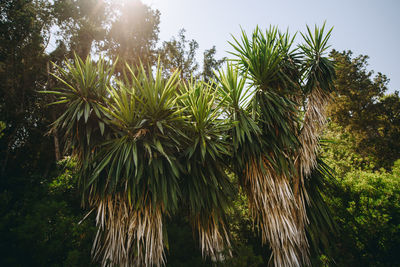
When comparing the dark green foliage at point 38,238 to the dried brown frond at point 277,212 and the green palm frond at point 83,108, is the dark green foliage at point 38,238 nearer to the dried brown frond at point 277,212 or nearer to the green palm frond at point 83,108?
the green palm frond at point 83,108

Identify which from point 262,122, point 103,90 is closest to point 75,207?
point 103,90

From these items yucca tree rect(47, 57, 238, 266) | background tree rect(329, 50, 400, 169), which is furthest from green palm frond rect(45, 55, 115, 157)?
background tree rect(329, 50, 400, 169)

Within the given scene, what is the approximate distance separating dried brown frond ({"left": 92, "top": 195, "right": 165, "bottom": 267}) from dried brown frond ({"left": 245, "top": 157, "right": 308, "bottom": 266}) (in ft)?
5.38

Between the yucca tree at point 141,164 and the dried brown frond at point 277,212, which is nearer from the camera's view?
the yucca tree at point 141,164

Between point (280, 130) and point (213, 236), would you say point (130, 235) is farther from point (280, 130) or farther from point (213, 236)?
point (280, 130)

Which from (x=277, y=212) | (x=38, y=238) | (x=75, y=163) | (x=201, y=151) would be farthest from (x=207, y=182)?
(x=75, y=163)

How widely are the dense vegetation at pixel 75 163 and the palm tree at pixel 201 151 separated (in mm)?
459

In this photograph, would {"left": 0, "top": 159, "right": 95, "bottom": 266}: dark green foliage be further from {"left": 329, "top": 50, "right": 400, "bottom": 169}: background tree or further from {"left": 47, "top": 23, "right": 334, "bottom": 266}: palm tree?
{"left": 329, "top": 50, "right": 400, "bottom": 169}: background tree

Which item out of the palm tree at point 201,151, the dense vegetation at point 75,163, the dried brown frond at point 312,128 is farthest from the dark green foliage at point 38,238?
the dried brown frond at point 312,128

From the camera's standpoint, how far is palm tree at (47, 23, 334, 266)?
2.67 meters

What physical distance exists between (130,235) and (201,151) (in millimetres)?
1570

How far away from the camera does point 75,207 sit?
4199mm

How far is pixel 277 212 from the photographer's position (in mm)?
2924

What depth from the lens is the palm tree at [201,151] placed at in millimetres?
2672
